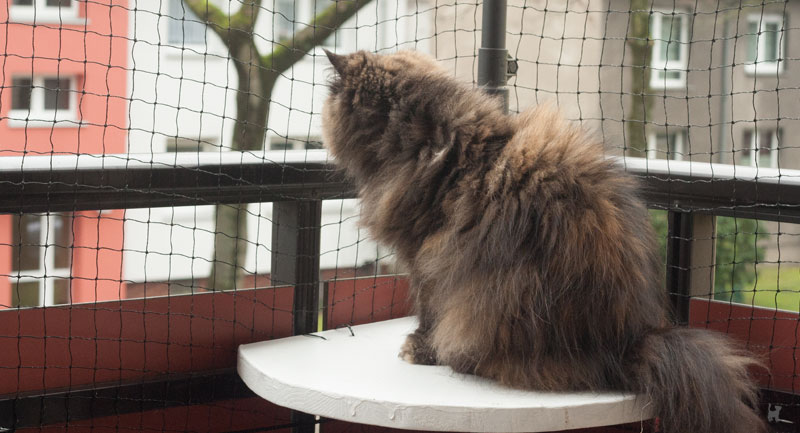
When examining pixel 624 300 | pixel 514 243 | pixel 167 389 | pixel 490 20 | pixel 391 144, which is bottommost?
pixel 167 389

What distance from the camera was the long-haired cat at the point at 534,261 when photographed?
186 cm

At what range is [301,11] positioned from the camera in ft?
31.0

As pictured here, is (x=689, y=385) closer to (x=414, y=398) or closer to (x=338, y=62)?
(x=414, y=398)

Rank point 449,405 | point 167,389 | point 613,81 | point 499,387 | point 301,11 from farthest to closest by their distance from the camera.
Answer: point 613,81 → point 301,11 → point 167,389 → point 499,387 → point 449,405

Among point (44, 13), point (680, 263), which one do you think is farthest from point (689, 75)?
point (680, 263)

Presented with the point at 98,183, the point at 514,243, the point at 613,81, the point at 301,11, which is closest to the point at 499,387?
the point at 514,243

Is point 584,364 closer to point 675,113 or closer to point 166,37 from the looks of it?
point 166,37

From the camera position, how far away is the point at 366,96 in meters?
2.16

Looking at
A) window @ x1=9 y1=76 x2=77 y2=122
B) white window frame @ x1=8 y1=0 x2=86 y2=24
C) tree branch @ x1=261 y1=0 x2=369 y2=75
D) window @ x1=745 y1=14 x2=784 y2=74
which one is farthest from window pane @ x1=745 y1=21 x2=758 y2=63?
window @ x1=9 y1=76 x2=77 y2=122

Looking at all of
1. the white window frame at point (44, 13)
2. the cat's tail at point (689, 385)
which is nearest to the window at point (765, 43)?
the white window frame at point (44, 13)

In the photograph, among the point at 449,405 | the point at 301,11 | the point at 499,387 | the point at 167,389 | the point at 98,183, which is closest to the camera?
the point at 449,405

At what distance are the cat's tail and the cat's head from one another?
0.81m

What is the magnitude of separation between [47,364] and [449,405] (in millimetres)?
1044

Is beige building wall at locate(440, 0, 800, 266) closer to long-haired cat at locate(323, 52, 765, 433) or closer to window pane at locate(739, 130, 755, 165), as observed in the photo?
window pane at locate(739, 130, 755, 165)
